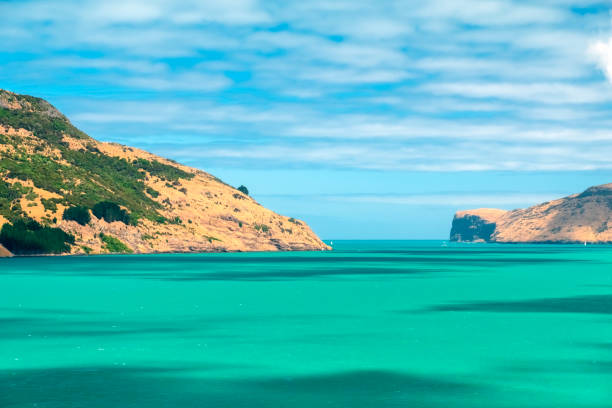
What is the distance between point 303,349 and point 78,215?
158 metres

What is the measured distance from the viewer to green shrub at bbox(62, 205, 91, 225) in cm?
18850

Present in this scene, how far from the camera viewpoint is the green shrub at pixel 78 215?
18850 cm

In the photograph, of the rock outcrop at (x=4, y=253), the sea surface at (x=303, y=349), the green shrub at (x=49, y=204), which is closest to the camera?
the sea surface at (x=303, y=349)

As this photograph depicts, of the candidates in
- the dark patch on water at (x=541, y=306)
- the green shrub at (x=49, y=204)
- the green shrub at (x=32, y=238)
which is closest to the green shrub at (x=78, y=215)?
the green shrub at (x=49, y=204)

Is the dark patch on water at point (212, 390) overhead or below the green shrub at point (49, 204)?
below

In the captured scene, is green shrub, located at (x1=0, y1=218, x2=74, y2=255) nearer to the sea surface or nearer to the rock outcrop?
the rock outcrop

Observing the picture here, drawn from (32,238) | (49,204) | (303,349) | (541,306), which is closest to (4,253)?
(32,238)

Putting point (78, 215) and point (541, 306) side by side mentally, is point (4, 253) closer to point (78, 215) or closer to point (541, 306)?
point (78, 215)

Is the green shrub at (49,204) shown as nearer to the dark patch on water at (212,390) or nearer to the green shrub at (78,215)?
A: the green shrub at (78,215)

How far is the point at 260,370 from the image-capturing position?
33906 mm

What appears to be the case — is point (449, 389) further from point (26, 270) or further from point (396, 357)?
point (26, 270)

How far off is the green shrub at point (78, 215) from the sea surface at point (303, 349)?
113 meters

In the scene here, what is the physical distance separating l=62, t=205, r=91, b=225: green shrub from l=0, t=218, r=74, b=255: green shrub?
477 cm

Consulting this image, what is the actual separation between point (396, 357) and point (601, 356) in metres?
9.79
